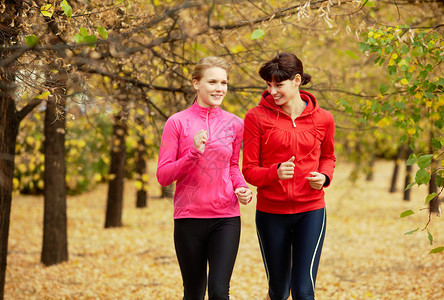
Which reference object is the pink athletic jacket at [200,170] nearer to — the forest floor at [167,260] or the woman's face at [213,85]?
the woman's face at [213,85]

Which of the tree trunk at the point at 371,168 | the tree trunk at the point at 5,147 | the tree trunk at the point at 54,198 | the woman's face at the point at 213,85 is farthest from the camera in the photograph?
the tree trunk at the point at 371,168

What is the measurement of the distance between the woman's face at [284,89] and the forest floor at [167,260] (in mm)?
1866

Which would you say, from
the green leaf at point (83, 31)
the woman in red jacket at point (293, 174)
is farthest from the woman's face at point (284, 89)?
the green leaf at point (83, 31)

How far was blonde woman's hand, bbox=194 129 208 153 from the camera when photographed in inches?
114

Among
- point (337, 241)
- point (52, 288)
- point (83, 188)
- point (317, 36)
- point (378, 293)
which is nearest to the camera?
point (317, 36)

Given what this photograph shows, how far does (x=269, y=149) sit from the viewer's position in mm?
3254

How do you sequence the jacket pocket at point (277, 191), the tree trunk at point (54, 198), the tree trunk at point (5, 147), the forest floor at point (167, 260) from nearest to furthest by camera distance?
the jacket pocket at point (277, 191) → the tree trunk at point (5, 147) → the forest floor at point (167, 260) → the tree trunk at point (54, 198)

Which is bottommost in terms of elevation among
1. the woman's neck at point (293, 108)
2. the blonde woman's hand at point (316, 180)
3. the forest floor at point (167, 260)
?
the forest floor at point (167, 260)

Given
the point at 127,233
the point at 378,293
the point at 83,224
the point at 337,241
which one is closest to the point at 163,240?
the point at 127,233

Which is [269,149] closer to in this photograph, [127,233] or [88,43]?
[88,43]

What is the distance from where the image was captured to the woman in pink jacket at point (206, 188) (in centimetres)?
308

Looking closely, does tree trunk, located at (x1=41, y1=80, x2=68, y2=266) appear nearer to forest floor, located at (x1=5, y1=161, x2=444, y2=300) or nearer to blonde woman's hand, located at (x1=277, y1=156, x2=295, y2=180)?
forest floor, located at (x1=5, y1=161, x2=444, y2=300)

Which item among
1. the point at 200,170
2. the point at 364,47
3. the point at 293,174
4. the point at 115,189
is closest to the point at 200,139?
the point at 200,170

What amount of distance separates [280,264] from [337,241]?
6689 mm
